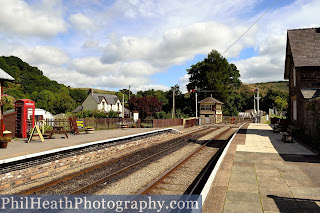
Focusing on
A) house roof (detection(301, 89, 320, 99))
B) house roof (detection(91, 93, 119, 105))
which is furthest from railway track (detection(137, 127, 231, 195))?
house roof (detection(91, 93, 119, 105))

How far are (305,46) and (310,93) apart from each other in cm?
536

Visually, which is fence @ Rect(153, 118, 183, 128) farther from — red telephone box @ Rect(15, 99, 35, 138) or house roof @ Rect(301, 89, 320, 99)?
A: house roof @ Rect(301, 89, 320, 99)

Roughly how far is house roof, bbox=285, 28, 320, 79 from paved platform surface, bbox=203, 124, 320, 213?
11426mm

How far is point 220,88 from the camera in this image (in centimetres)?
6756

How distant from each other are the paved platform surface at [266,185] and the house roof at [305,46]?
1143 cm

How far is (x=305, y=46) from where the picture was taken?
20562 millimetres

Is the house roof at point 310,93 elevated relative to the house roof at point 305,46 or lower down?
lower down

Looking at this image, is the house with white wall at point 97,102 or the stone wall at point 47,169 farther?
the house with white wall at point 97,102

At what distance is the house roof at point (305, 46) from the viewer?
753 inches

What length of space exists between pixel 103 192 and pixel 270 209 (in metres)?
4.56

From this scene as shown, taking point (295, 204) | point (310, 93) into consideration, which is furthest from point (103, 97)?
point (295, 204)

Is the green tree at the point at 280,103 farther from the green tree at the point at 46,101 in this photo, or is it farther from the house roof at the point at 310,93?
the green tree at the point at 46,101

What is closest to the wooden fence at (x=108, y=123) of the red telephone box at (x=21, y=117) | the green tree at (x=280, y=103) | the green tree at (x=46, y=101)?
the red telephone box at (x=21, y=117)

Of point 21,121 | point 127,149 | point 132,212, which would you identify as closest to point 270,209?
point 132,212
